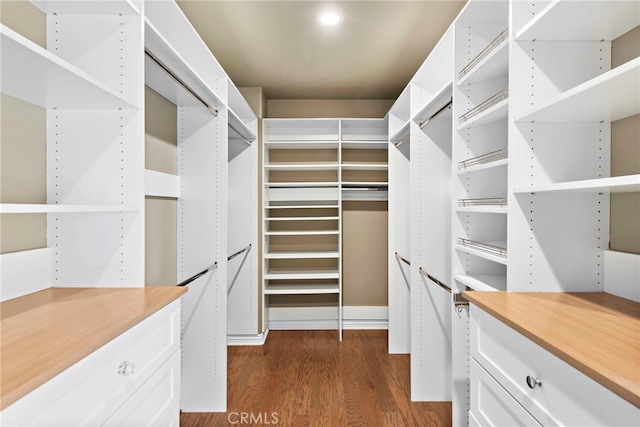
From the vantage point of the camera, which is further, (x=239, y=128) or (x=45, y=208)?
(x=239, y=128)

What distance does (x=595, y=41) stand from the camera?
1.26m

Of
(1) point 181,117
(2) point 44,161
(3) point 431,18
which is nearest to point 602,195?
(3) point 431,18

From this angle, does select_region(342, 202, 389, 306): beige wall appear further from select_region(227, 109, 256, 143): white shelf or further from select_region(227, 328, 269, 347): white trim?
select_region(227, 109, 256, 143): white shelf

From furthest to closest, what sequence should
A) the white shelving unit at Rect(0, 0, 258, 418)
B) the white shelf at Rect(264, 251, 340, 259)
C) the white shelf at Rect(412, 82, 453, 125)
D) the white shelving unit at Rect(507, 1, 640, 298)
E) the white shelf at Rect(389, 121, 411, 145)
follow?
the white shelf at Rect(264, 251, 340, 259), the white shelf at Rect(389, 121, 411, 145), the white shelf at Rect(412, 82, 453, 125), the white shelving unit at Rect(507, 1, 640, 298), the white shelving unit at Rect(0, 0, 258, 418)

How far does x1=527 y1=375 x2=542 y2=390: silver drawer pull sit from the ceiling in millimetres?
2014

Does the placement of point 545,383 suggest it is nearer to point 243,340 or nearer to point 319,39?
point 319,39

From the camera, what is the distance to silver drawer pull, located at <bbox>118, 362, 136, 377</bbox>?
911 millimetres

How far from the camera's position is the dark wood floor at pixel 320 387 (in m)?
2.13

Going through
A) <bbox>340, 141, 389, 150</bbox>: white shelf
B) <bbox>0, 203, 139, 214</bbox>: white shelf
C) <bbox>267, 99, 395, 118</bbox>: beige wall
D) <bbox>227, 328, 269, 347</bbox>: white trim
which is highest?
<bbox>267, 99, 395, 118</bbox>: beige wall

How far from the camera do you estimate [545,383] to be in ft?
2.80

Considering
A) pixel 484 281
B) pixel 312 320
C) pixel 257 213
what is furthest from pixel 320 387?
pixel 257 213

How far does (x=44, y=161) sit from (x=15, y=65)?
409mm

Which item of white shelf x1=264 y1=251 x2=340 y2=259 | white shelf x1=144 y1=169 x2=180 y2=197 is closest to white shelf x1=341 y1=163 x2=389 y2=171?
white shelf x1=264 y1=251 x2=340 y2=259

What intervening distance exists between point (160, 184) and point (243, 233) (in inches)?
53.2
